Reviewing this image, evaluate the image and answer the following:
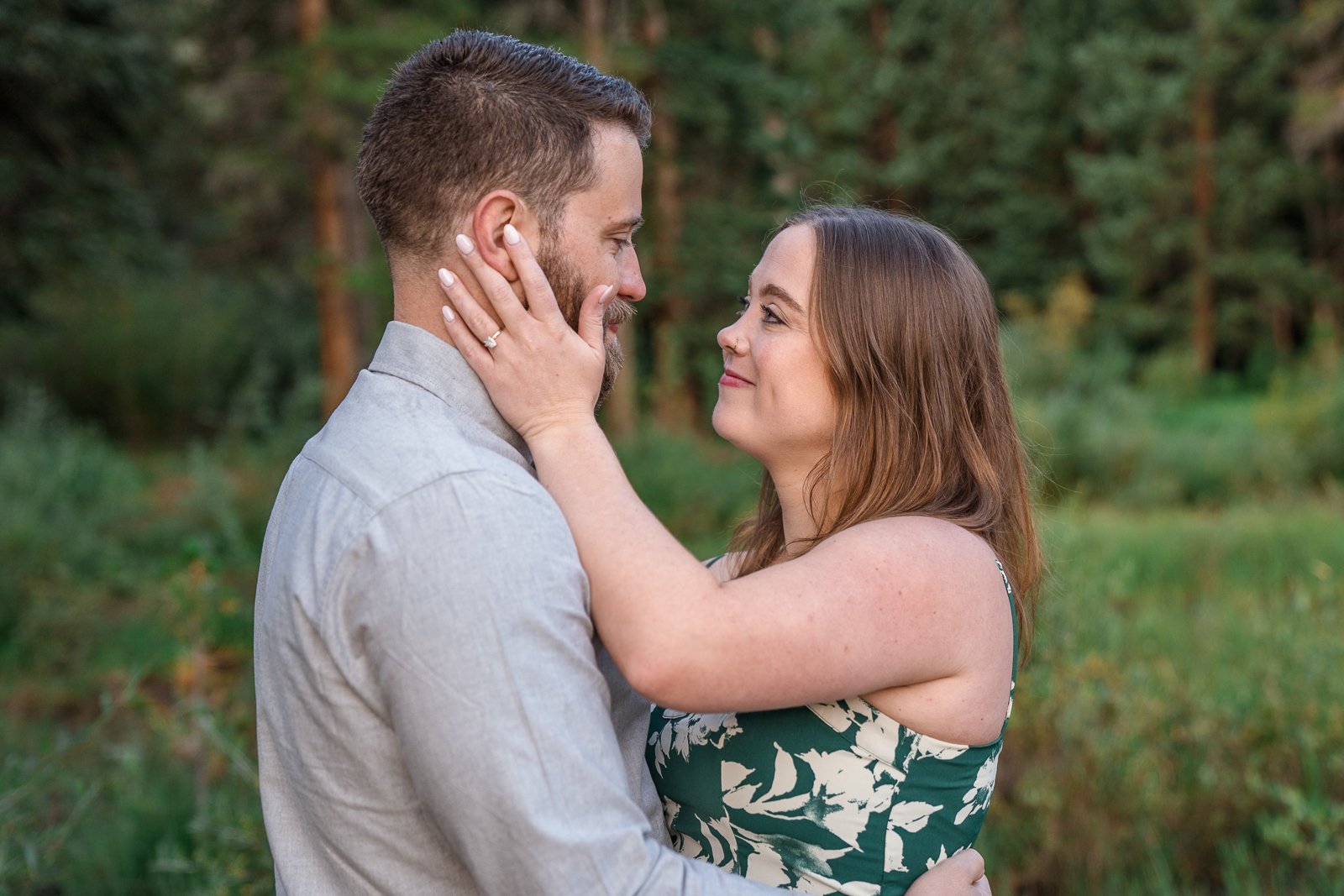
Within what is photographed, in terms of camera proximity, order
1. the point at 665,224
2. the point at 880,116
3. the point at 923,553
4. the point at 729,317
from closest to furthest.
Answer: the point at 923,553
the point at 665,224
the point at 729,317
the point at 880,116

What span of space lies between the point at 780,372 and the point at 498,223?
0.64 meters

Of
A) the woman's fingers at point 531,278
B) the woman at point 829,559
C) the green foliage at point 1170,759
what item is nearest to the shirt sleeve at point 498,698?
the woman at point 829,559

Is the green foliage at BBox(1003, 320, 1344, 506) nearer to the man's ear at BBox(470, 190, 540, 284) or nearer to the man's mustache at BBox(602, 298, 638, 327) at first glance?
the man's mustache at BBox(602, 298, 638, 327)

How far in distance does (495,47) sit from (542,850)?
120 cm

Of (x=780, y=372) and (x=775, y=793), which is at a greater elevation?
(x=780, y=372)

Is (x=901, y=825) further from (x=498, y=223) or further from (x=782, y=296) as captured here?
(x=498, y=223)

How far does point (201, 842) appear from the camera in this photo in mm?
3494

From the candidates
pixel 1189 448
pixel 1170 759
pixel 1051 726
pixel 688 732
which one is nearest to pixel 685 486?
pixel 1051 726

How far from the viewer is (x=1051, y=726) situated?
15.1 ft

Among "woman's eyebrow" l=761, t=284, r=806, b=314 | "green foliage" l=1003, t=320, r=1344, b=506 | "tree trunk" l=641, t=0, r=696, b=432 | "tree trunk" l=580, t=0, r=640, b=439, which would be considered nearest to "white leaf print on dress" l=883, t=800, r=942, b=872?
"woman's eyebrow" l=761, t=284, r=806, b=314

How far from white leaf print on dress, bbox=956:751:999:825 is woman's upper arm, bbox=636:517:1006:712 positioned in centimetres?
26

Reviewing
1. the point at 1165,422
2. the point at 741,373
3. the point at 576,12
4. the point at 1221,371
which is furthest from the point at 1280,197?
the point at 741,373

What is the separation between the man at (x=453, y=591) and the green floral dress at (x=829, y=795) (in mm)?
120

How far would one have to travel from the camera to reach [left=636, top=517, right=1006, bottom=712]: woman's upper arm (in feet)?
5.29
